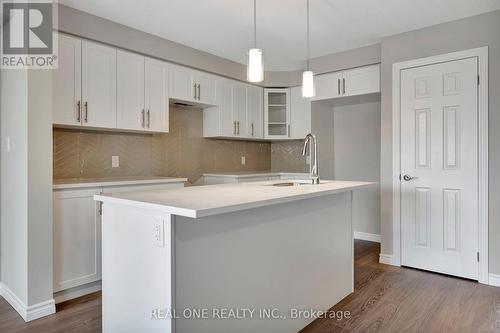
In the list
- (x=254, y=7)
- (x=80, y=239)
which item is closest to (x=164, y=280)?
(x=80, y=239)

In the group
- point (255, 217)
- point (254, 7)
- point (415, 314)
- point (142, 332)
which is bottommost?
point (415, 314)

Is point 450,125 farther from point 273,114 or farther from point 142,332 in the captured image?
point 142,332

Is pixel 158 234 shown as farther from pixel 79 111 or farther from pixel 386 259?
pixel 386 259

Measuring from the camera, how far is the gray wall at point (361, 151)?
4.46 metres

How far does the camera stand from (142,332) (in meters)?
1.63

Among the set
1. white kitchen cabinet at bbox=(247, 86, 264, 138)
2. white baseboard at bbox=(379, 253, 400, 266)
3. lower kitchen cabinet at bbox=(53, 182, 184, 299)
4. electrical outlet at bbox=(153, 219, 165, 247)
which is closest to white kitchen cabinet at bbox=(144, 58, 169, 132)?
lower kitchen cabinet at bbox=(53, 182, 184, 299)

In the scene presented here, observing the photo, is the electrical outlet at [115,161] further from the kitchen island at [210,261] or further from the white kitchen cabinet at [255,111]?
the white kitchen cabinet at [255,111]

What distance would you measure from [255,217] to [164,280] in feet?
1.95

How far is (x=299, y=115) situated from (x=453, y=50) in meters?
1.98

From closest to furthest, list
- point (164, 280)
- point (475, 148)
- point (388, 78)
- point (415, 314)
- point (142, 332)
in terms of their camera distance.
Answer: point (164, 280) → point (142, 332) → point (415, 314) → point (475, 148) → point (388, 78)

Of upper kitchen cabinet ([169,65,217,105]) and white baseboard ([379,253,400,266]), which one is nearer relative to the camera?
white baseboard ([379,253,400,266])

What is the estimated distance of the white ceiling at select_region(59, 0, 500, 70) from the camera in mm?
2756

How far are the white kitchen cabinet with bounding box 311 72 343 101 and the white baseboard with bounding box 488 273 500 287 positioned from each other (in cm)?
245

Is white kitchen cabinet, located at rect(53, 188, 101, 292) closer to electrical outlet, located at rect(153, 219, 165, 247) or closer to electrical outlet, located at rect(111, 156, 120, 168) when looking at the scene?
electrical outlet, located at rect(111, 156, 120, 168)
